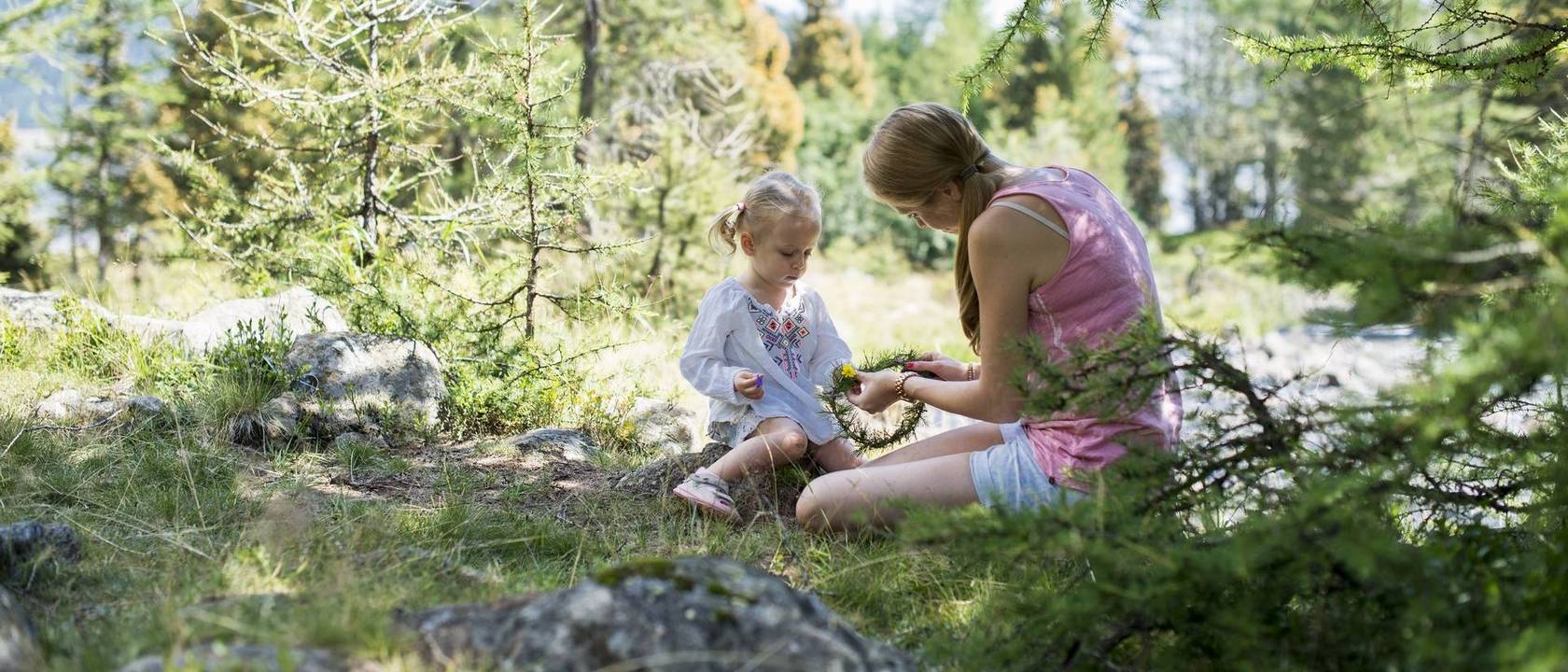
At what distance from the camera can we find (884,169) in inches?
125

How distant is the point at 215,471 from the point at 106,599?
119 cm

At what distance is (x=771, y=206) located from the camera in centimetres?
390

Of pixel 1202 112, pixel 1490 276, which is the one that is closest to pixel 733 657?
pixel 1490 276

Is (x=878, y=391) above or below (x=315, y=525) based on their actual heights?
above

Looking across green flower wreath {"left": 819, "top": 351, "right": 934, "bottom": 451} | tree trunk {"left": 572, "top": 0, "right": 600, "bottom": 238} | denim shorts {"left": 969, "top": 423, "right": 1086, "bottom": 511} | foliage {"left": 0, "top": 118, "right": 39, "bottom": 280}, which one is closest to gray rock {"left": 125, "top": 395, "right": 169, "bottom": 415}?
green flower wreath {"left": 819, "top": 351, "right": 934, "bottom": 451}

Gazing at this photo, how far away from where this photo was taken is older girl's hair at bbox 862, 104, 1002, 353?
10.2 feet

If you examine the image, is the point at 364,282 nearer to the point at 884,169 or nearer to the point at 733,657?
the point at 884,169

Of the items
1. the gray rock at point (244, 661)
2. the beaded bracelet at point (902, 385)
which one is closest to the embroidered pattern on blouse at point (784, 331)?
the beaded bracelet at point (902, 385)

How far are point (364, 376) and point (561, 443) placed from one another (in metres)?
0.97

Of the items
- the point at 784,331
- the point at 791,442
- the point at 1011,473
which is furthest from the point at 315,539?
the point at 1011,473

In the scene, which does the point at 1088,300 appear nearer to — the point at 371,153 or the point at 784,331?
the point at 784,331

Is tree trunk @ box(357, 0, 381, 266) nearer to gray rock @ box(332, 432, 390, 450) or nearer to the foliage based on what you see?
gray rock @ box(332, 432, 390, 450)

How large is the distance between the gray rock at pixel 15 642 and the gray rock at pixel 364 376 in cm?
228

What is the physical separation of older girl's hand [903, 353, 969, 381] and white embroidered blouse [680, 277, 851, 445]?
1.25 ft
